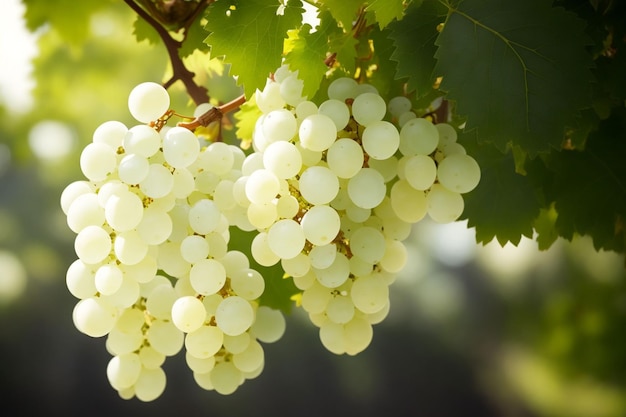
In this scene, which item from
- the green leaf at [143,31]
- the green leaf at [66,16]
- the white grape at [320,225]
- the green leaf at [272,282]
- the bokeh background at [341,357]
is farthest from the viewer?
the bokeh background at [341,357]

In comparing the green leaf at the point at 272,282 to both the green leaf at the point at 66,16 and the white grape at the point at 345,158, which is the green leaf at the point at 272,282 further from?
the green leaf at the point at 66,16

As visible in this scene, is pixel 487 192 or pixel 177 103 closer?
pixel 487 192

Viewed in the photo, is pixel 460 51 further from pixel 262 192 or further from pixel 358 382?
pixel 358 382

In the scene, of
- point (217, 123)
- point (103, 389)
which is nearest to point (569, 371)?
point (217, 123)

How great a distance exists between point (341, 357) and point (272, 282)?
2.77 metres

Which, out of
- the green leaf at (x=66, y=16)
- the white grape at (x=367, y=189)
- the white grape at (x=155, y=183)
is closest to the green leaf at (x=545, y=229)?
the white grape at (x=367, y=189)

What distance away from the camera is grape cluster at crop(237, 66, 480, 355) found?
398 mm

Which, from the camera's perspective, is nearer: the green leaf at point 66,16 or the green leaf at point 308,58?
the green leaf at point 308,58

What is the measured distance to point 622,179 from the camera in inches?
21.5

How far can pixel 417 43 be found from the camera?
42 centimetres

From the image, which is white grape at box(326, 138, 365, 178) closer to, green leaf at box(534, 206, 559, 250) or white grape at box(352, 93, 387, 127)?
white grape at box(352, 93, 387, 127)

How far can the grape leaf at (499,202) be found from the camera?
52cm

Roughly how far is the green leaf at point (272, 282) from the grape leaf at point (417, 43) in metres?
0.18

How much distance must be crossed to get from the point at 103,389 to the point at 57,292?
0.54 meters
